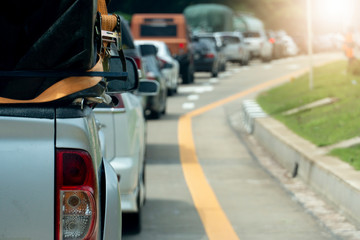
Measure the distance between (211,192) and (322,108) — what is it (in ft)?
20.7

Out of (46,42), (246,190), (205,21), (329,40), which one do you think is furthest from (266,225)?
(329,40)

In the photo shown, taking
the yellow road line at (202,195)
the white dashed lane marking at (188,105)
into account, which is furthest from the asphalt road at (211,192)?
the white dashed lane marking at (188,105)

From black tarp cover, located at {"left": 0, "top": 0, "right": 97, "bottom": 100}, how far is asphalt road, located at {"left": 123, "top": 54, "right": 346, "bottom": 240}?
3.95m

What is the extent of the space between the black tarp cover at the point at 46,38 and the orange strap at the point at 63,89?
0.03 metres

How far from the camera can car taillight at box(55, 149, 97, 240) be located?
10.6ft

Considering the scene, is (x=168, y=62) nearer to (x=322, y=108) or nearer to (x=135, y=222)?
(x=322, y=108)

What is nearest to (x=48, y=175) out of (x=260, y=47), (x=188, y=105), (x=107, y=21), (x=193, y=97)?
(x=107, y=21)

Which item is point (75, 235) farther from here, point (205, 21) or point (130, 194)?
point (205, 21)

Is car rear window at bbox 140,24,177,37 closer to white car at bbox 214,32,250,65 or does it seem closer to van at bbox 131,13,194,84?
van at bbox 131,13,194,84

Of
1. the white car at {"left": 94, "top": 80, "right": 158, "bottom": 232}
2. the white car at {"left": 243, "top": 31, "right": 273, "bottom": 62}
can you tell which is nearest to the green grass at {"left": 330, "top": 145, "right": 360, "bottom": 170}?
the white car at {"left": 94, "top": 80, "right": 158, "bottom": 232}

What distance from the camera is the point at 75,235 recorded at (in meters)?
3.33

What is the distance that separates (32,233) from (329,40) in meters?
67.0

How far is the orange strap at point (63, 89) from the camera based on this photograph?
10.7 ft

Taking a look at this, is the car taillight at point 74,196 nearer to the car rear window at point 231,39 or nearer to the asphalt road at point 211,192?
the asphalt road at point 211,192
